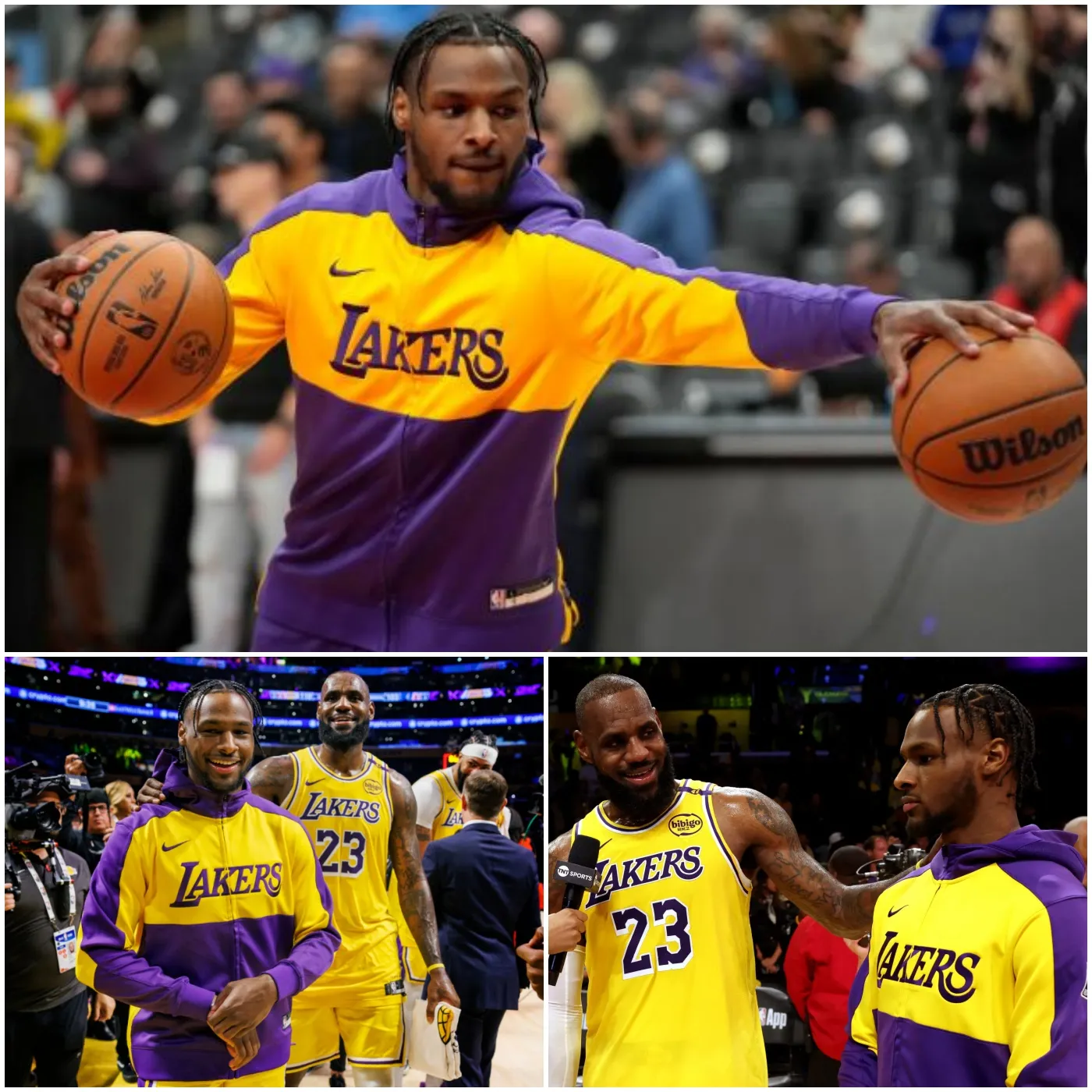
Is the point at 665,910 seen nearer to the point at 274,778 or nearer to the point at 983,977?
the point at 983,977

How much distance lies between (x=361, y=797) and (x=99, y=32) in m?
7.01

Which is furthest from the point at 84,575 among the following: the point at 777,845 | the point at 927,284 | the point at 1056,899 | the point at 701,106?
the point at 701,106

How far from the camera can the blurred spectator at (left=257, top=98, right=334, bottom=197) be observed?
7.06m

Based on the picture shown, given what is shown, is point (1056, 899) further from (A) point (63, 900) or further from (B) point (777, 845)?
(A) point (63, 900)

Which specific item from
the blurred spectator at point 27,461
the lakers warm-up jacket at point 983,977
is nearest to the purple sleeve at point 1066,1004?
the lakers warm-up jacket at point 983,977

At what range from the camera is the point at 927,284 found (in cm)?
880

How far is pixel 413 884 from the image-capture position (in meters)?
4.02

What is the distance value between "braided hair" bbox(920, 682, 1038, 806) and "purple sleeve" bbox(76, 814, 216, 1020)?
5.82ft

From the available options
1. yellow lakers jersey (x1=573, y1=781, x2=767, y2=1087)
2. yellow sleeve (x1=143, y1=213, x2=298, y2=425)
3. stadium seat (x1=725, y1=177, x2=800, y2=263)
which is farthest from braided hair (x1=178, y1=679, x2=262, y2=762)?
stadium seat (x1=725, y1=177, x2=800, y2=263)

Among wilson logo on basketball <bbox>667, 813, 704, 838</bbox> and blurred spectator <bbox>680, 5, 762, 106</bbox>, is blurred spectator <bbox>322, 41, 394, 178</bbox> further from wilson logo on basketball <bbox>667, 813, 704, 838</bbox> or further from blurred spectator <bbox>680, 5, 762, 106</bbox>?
wilson logo on basketball <bbox>667, 813, 704, 838</bbox>

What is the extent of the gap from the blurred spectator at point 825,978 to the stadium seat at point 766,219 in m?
6.07

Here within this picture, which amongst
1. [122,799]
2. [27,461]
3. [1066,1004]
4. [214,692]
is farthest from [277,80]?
[1066,1004]

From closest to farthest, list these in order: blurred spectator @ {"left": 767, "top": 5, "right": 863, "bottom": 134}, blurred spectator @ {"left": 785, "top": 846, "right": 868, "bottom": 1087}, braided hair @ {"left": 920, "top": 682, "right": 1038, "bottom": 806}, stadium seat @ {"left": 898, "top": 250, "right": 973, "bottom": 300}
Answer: braided hair @ {"left": 920, "top": 682, "right": 1038, "bottom": 806}
blurred spectator @ {"left": 785, "top": 846, "right": 868, "bottom": 1087}
stadium seat @ {"left": 898, "top": 250, "right": 973, "bottom": 300}
blurred spectator @ {"left": 767, "top": 5, "right": 863, "bottom": 134}

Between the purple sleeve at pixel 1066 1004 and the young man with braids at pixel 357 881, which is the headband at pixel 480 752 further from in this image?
the purple sleeve at pixel 1066 1004
